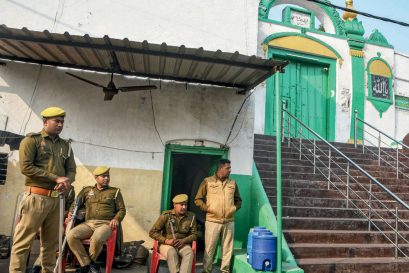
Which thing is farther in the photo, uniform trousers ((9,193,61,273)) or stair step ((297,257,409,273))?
stair step ((297,257,409,273))

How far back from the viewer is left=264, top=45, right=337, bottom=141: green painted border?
31.9 ft

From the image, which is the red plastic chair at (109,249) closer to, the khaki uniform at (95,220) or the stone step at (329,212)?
the khaki uniform at (95,220)

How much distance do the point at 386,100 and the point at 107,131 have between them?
884 cm

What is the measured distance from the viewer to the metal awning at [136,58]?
188 inches

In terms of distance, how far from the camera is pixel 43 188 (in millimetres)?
3910

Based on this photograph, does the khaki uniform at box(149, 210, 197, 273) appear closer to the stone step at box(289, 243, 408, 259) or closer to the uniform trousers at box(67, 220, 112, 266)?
the uniform trousers at box(67, 220, 112, 266)

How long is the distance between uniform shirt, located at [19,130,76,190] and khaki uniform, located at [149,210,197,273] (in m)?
1.47

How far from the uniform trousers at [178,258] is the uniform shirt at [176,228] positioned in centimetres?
13

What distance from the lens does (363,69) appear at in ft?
34.6

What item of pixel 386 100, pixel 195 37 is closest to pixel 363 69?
pixel 386 100

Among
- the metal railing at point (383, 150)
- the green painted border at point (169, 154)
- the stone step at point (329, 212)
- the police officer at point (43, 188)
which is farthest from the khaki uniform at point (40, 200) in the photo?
the metal railing at point (383, 150)

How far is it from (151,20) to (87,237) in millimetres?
4055

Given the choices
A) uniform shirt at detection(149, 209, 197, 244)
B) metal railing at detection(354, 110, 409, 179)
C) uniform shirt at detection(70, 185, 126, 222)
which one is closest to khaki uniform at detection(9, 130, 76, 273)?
uniform shirt at detection(70, 185, 126, 222)

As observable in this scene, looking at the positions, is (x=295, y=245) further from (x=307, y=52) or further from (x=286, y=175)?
(x=307, y=52)
